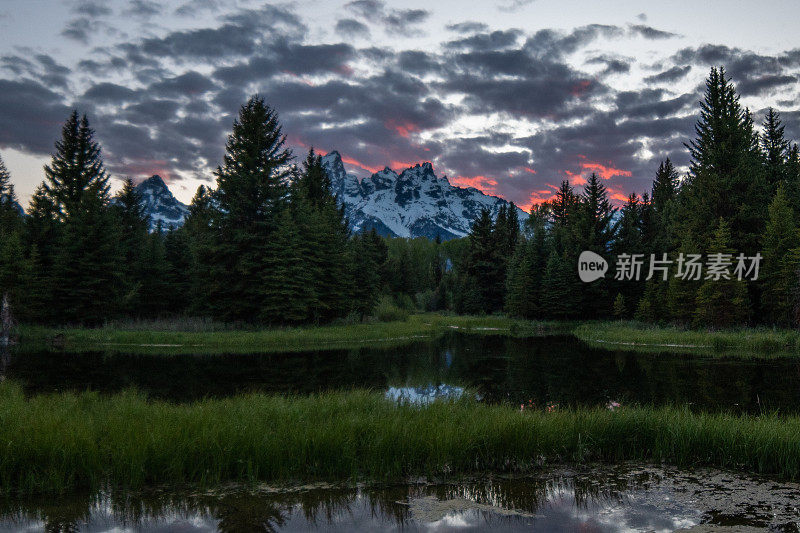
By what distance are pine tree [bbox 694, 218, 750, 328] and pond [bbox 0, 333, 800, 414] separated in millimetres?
9164

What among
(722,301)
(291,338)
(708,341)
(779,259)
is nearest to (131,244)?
(291,338)

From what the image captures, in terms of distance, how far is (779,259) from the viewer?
32.1 metres

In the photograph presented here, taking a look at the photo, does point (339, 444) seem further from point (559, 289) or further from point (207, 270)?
point (559, 289)

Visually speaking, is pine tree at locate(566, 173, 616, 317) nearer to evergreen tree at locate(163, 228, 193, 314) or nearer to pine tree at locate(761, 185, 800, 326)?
pine tree at locate(761, 185, 800, 326)

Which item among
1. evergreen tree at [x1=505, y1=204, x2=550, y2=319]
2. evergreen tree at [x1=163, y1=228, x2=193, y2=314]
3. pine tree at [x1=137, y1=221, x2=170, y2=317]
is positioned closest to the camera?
pine tree at [x1=137, y1=221, x2=170, y2=317]

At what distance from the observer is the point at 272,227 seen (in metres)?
34.9

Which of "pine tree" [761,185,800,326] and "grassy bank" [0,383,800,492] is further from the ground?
"pine tree" [761,185,800,326]

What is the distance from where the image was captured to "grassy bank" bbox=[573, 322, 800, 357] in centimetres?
2644

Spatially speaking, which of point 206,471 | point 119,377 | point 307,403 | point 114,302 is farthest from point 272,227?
point 206,471

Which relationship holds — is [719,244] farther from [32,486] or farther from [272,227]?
[32,486]

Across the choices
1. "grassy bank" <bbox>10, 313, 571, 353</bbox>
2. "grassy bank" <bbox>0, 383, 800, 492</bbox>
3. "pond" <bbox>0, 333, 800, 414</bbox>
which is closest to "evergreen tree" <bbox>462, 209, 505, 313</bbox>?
"grassy bank" <bbox>10, 313, 571, 353</bbox>

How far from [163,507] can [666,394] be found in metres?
13.4

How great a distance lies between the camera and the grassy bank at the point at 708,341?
2644 cm

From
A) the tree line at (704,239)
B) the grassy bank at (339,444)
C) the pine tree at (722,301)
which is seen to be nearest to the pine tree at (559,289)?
the tree line at (704,239)
